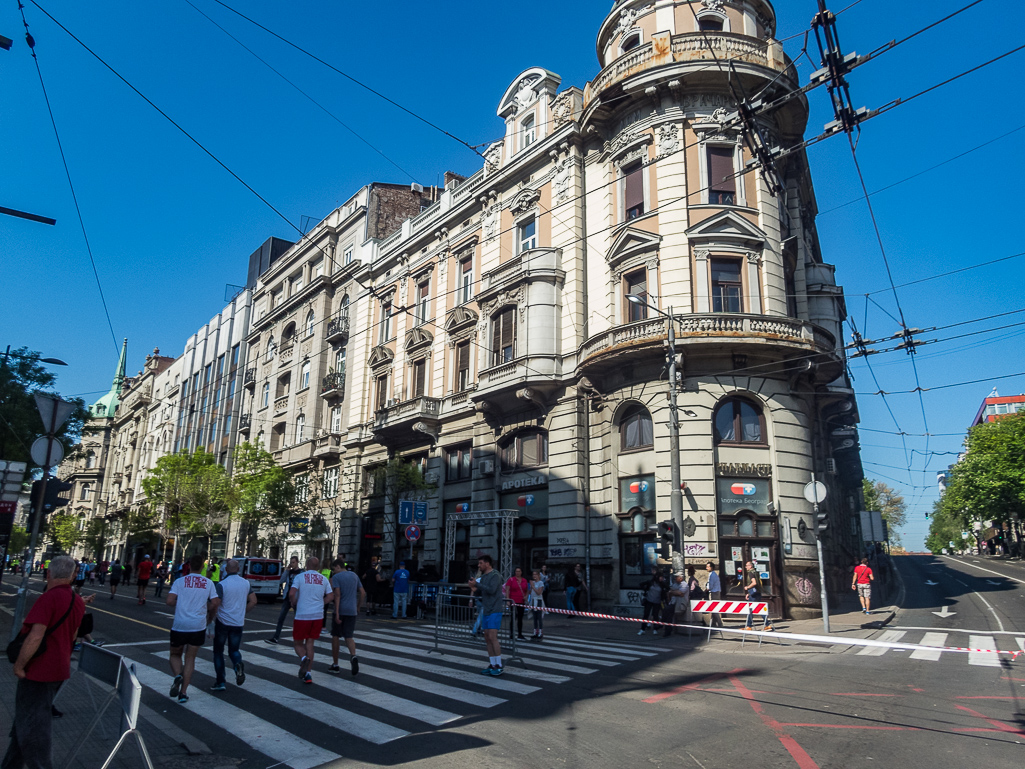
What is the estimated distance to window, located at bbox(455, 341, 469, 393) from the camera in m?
31.0

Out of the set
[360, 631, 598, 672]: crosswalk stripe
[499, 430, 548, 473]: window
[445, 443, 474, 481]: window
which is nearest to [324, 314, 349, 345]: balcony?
[445, 443, 474, 481]: window

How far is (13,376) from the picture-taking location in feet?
102

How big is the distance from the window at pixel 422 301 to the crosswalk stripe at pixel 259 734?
26285 millimetres

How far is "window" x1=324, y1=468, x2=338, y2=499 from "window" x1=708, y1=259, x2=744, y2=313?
77.4 feet

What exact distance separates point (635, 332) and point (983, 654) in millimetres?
12745

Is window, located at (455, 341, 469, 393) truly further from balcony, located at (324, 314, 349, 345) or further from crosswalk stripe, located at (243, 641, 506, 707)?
crosswalk stripe, located at (243, 641, 506, 707)

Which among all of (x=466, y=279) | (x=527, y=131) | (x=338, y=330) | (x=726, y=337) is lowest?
(x=726, y=337)

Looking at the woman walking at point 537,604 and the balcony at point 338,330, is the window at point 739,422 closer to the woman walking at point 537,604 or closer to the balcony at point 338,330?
the woman walking at point 537,604

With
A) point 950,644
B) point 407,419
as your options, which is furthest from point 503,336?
point 950,644

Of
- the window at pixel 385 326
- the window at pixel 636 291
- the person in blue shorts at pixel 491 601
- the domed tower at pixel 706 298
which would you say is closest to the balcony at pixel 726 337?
the domed tower at pixel 706 298

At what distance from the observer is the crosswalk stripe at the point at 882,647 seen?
45.1ft

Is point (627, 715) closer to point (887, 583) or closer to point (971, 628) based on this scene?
point (971, 628)

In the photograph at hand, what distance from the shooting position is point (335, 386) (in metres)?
39.6

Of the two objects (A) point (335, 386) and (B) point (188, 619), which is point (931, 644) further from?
(A) point (335, 386)
